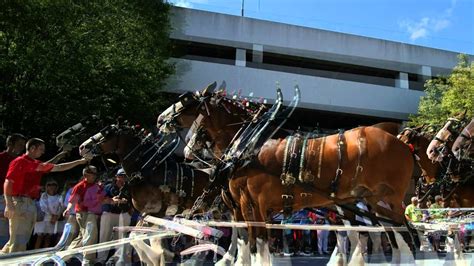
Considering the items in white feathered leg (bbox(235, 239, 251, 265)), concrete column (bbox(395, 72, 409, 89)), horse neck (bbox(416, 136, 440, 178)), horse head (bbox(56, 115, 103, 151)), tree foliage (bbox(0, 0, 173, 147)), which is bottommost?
white feathered leg (bbox(235, 239, 251, 265))

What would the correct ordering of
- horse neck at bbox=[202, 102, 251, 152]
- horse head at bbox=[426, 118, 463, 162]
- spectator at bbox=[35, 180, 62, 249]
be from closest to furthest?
horse head at bbox=[426, 118, 463, 162], horse neck at bbox=[202, 102, 251, 152], spectator at bbox=[35, 180, 62, 249]

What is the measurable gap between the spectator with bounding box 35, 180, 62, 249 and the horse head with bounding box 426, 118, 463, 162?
765 centimetres

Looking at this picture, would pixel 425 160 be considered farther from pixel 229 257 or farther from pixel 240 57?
pixel 240 57

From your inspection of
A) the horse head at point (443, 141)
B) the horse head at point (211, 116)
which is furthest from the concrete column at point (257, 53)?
the horse head at point (443, 141)

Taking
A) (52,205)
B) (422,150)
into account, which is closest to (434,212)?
(422,150)

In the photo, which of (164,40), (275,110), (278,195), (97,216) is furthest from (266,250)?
(164,40)

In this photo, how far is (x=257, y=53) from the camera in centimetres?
2614

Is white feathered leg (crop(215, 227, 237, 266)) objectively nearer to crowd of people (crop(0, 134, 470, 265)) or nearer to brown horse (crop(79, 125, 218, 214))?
crowd of people (crop(0, 134, 470, 265))

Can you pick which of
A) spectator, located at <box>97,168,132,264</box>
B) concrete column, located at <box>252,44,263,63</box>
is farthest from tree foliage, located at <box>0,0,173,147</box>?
concrete column, located at <box>252,44,263,63</box>

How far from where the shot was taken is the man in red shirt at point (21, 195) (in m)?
6.64

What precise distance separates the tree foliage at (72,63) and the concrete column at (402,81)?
16.4 m

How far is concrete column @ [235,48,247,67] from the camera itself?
25.2 metres

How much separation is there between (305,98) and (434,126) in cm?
1738

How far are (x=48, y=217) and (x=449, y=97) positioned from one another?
17.1 meters
